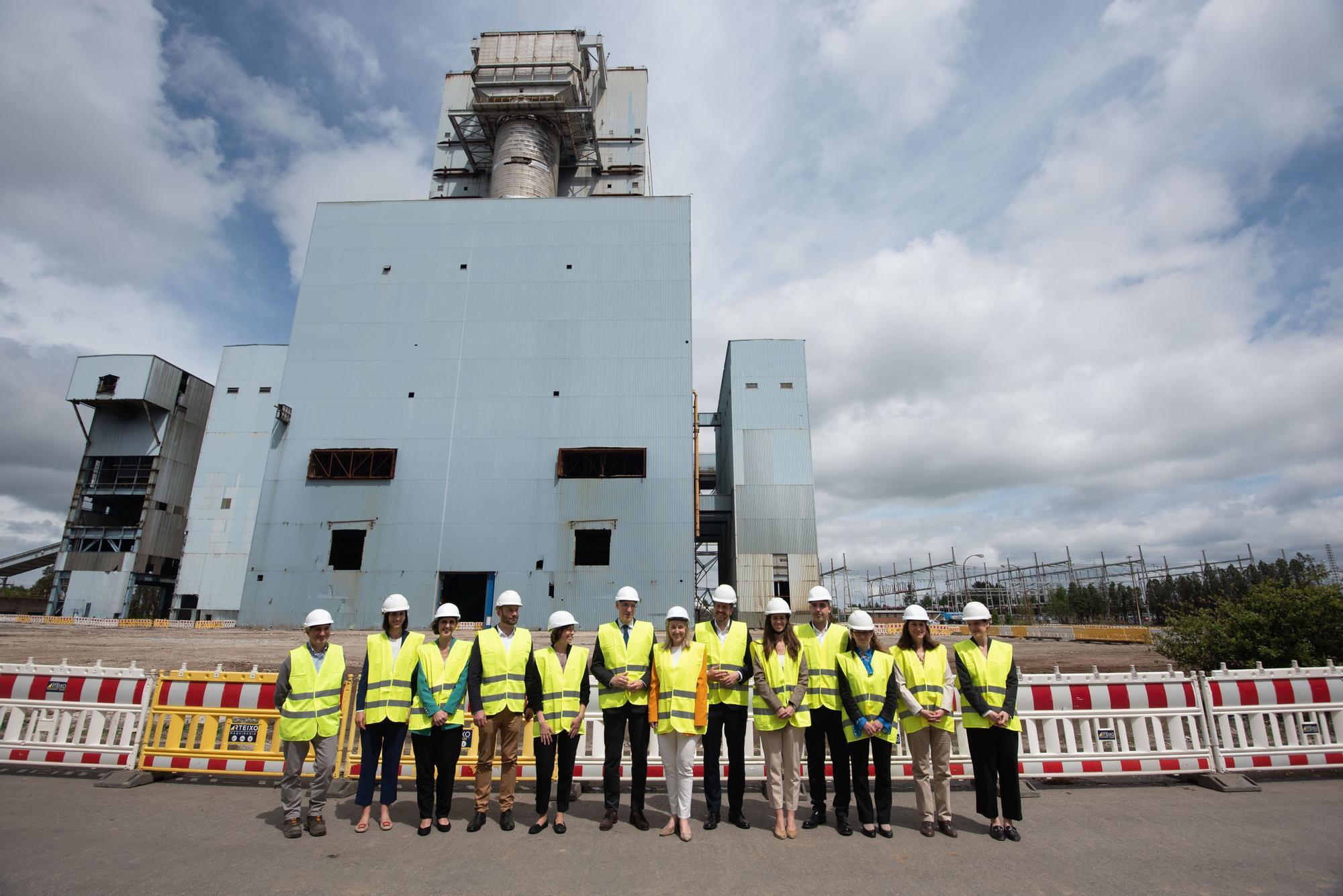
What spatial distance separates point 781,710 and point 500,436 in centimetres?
2327

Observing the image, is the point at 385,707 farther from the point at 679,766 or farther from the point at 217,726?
the point at 217,726

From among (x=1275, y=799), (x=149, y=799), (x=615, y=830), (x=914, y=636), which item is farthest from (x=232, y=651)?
(x=1275, y=799)

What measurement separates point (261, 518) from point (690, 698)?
27.7 metres

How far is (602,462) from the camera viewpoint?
2644cm

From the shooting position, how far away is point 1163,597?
7169 centimetres

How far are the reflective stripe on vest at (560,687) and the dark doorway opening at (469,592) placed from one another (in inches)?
804

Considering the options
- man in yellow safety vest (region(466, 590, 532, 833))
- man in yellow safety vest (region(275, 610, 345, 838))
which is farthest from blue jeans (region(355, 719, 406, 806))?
man in yellow safety vest (region(466, 590, 532, 833))

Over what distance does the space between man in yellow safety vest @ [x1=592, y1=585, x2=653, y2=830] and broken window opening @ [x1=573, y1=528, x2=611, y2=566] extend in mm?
20484

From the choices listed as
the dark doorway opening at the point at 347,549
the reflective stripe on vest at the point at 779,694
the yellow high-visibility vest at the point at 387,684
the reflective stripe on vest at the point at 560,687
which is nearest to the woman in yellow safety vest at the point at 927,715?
the reflective stripe on vest at the point at 779,694

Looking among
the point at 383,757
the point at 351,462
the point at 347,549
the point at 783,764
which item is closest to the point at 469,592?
the point at 347,549

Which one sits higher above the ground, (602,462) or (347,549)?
(602,462)

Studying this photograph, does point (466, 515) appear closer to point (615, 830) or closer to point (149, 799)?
point (149, 799)

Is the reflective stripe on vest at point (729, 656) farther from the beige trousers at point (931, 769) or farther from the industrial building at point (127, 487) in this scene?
the industrial building at point (127, 487)

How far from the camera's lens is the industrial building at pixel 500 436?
83.3 feet
